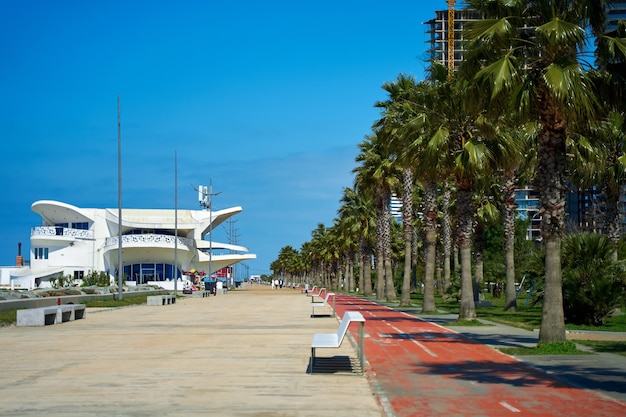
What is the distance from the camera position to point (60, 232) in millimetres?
108875

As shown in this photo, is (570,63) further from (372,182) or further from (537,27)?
(372,182)

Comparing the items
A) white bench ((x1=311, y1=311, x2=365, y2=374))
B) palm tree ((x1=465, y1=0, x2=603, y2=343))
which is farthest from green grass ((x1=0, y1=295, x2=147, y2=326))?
palm tree ((x1=465, y1=0, x2=603, y2=343))

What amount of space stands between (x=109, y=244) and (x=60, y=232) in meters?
6.61

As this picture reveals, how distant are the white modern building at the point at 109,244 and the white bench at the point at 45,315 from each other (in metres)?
67.8

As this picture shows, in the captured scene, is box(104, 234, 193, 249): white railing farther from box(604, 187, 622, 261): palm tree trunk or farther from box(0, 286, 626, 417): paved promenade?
box(0, 286, 626, 417): paved promenade

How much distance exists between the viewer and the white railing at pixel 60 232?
349 feet

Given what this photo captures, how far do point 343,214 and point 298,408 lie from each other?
244 ft

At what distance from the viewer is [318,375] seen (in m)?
14.4

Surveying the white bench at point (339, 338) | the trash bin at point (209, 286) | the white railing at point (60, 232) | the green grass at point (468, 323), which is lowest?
the trash bin at point (209, 286)

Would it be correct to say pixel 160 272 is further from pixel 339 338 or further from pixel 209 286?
pixel 339 338

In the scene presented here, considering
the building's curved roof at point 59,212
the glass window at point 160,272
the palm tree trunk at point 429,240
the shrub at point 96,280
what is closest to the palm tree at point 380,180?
the palm tree trunk at point 429,240

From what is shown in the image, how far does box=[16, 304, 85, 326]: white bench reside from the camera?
99.0 feet

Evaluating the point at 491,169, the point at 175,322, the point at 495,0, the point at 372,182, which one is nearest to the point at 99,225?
the point at 372,182

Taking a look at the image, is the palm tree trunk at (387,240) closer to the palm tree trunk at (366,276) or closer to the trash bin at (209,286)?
the palm tree trunk at (366,276)
